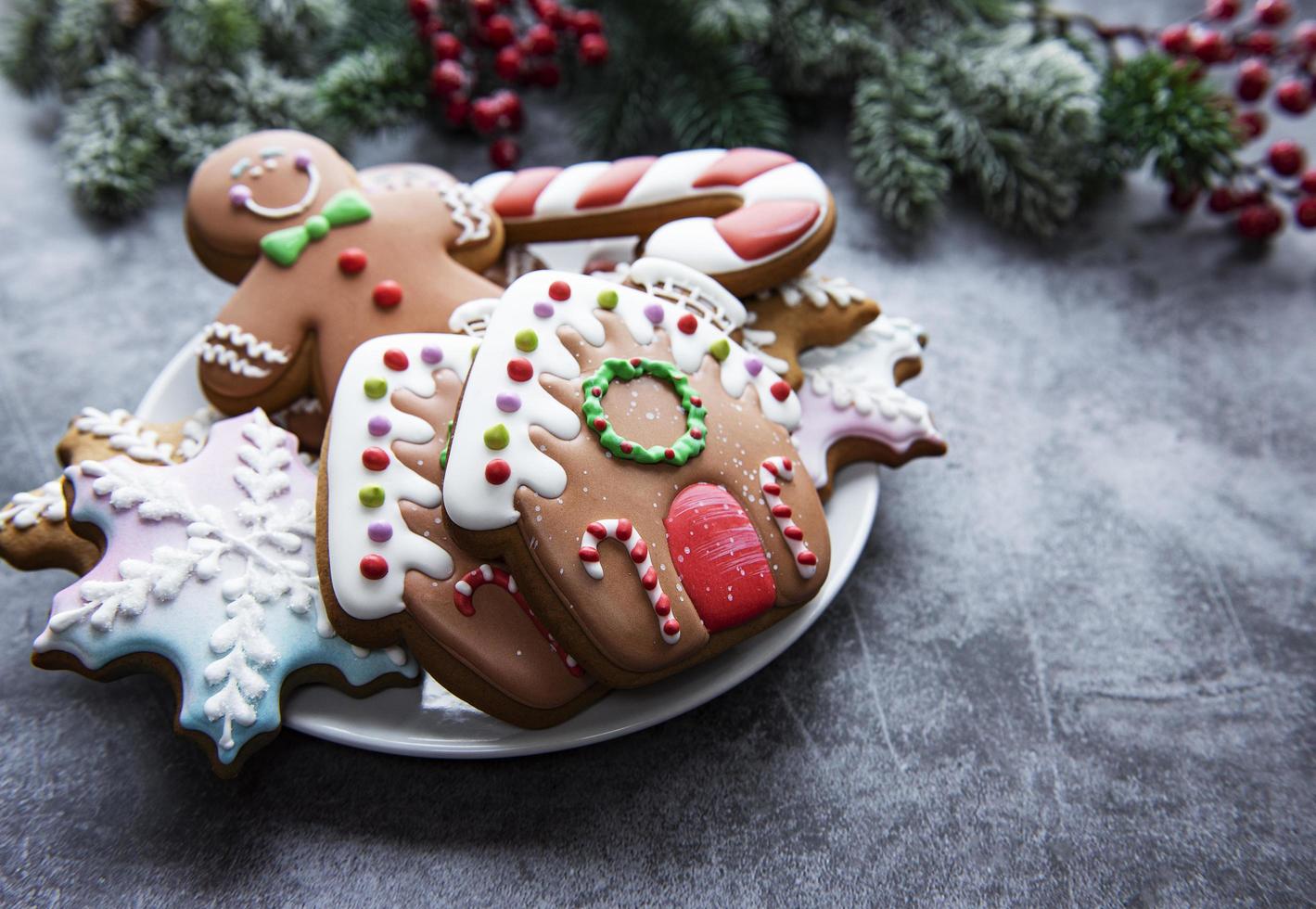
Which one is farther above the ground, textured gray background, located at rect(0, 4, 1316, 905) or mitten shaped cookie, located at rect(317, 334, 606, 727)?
mitten shaped cookie, located at rect(317, 334, 606, 727)

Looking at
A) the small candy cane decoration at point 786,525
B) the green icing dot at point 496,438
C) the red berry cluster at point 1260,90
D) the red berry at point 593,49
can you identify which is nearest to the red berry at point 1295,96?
the red berry cluster at point 1260,90

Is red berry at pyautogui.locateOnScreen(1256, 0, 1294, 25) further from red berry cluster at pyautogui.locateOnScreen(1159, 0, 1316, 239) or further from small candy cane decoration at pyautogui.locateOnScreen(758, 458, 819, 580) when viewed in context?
small candy cane decoration at pyautogui.locateOnScreen(758, 458, 819, 580)

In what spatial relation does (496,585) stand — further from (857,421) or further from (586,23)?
(586,23)

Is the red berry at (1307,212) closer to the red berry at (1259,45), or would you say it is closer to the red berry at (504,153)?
the red berry at (1259,45)

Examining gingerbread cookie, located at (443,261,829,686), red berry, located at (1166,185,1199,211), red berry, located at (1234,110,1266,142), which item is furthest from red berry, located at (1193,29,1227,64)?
gingerbread cookie, located at (443,261,829,686)

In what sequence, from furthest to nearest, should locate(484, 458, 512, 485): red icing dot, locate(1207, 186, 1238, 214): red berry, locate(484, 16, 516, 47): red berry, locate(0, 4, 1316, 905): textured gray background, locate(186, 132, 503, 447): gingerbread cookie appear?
locate(1207, 186, 1238, 214): red berry
locate(484, 16, 516, 47): red berry
locate(186, 132, 503, 447): gingerbread cookie
locate(0, 4, 1316, 905): textured gray background
locate(484, 458, 512, 485): red icing dot
